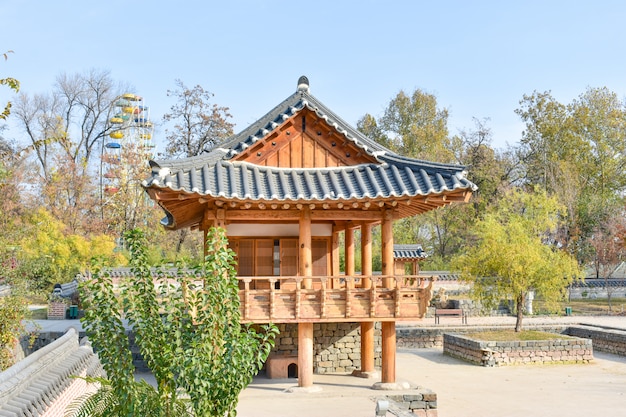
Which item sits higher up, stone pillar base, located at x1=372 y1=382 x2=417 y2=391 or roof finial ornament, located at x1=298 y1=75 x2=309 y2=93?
roof finial ornament, located at x1=298 y1=75 x2=309 y2=93

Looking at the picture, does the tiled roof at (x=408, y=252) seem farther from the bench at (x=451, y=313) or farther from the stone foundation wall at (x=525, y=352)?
the stone foundation wall at (x=525, y=352)

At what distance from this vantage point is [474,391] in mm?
17469

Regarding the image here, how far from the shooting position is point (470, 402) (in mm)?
15969

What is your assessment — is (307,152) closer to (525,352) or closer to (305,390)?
(305,390)

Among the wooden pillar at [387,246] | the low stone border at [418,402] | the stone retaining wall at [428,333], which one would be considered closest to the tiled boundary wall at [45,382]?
the low stone border at [418,402]

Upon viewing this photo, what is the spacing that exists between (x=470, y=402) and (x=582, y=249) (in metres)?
31.6

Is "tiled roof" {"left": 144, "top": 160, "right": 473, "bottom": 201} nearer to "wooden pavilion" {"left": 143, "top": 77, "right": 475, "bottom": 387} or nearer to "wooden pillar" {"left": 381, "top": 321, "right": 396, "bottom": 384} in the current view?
"wooden pavilion" {"left": 143, "top": 77, "right": 475, "bottom": 387}

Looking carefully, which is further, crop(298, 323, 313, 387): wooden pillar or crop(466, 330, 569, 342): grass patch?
crop(466, 330, 569, 342): grass patch

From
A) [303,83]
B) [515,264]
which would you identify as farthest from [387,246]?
[515,264]

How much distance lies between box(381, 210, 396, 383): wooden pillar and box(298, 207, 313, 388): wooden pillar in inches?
71.2

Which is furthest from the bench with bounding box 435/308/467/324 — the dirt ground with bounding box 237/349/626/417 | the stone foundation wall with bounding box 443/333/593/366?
the stone foundation wall with bounding box 443/333/593/366

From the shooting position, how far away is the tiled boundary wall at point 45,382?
21.3 ft

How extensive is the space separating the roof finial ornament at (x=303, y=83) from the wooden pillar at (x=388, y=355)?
6485mm

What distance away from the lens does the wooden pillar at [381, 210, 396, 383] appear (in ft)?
48.0
